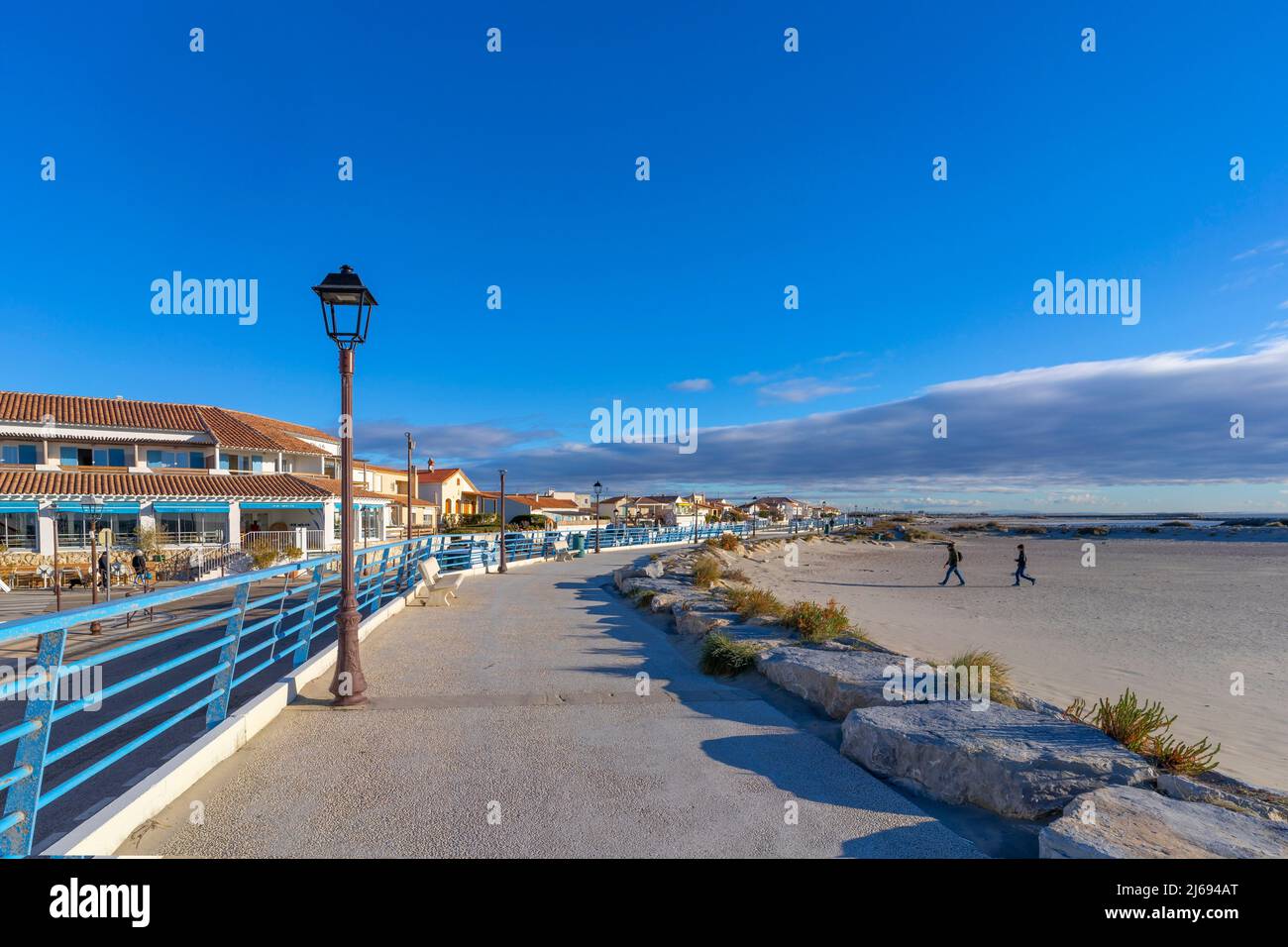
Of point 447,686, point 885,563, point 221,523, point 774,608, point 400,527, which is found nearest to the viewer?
point 447,686

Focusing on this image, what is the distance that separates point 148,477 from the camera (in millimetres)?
29344

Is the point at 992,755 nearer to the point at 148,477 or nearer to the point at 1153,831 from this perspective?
the point at 1153,831

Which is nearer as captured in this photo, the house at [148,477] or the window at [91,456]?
the house at [148,477]

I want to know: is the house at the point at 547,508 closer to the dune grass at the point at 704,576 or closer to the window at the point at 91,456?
the window at the point at 91,456

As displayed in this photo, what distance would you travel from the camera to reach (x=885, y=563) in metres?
34.9

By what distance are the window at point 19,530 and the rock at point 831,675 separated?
111 feet

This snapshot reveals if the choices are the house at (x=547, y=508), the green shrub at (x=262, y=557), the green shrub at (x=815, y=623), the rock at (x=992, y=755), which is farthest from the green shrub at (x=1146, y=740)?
the house at (x=547, y=508)

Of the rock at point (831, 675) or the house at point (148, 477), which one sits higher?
the house at point (148, 477)

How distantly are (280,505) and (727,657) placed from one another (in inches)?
1200

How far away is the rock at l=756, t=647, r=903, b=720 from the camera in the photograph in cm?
525

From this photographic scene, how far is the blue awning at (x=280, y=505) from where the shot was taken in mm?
30073
